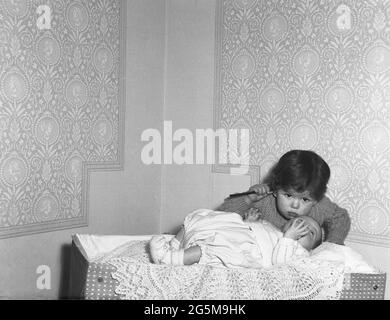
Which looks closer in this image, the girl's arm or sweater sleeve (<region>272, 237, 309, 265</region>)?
sweater sleeve (<region>272, 237, 309, 265</region>)

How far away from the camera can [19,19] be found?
7.32 ft

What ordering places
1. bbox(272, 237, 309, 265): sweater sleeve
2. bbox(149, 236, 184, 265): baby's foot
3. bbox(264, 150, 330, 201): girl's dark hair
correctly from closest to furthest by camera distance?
bbox(149, 236, 184, 265): baby's foot → bbox(272, 237, 309, 265): sweater sleeve → bbox(264, 150, 330, 201): girl's dark hair

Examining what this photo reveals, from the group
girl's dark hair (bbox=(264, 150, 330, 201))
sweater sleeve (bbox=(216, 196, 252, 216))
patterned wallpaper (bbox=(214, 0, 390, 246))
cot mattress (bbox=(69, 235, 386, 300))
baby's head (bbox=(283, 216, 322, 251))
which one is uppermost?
patterned wallpaper (bbox=(214, 0, 390, 246))

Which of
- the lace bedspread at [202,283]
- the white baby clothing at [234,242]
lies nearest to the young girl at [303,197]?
the white baby clothing at [234,242]

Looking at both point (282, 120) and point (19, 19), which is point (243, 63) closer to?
point (282, 120)

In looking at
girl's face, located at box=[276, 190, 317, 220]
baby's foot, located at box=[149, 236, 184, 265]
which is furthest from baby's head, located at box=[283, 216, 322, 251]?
baby's foot, located at box=[149, 236, 184, 265]

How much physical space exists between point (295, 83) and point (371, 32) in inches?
15.8

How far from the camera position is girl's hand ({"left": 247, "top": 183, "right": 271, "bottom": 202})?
7.63ft

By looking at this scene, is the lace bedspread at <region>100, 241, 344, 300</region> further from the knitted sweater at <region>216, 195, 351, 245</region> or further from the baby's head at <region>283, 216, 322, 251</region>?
the knitted sweater at <region>216, 195, 351, 245</region>

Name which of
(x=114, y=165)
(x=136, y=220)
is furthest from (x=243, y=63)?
(x=136, y=220)

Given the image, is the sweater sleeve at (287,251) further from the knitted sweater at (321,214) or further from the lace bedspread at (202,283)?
the knitted sweater at (321,214)

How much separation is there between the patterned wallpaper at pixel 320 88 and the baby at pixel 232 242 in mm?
358

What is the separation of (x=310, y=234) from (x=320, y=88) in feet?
2.33
